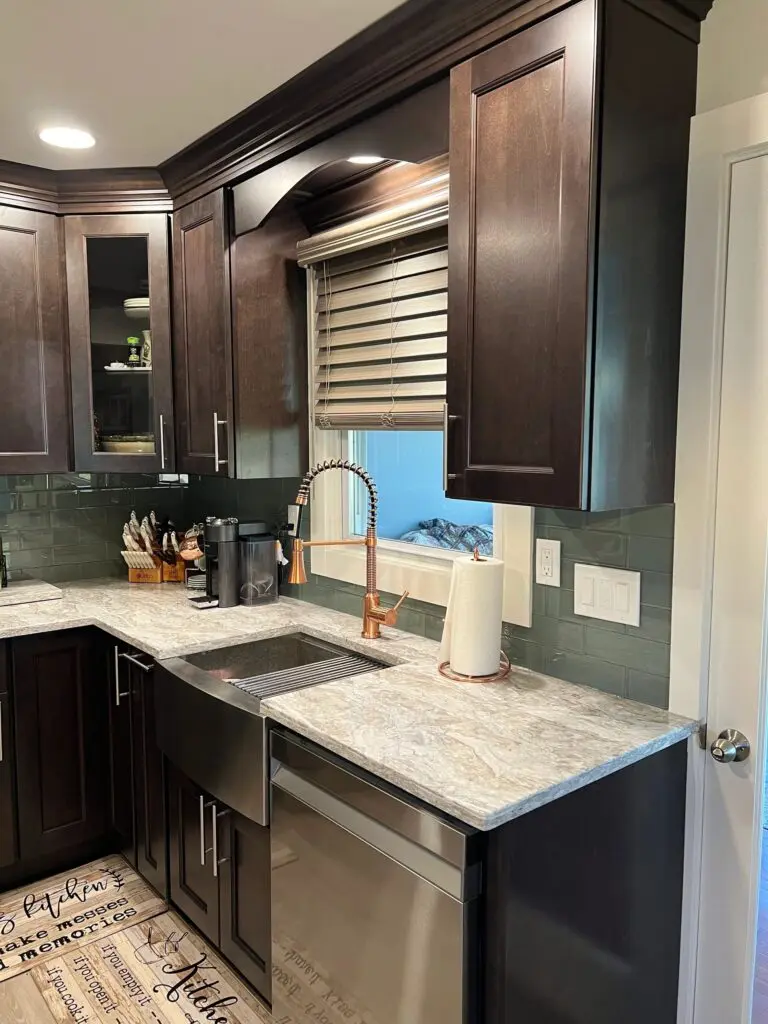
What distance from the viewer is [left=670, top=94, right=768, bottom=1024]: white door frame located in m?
1.51

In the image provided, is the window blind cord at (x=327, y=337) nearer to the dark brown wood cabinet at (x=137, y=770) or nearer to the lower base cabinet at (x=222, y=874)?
the dark brown wood cabinet at (x=137, y=770)

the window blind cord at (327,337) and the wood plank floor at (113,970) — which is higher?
the window blind cord at (327,337)

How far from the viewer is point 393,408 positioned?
2334 millimetres

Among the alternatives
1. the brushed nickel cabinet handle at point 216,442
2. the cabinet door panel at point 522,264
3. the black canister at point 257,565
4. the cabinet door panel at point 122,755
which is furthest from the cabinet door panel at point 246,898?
the brushed nickel cabinet handle at point 216,442

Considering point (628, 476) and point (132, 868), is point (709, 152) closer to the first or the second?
point (628, 476)

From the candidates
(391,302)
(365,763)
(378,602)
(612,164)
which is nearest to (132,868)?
(378,602)

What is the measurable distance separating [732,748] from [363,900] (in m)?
0.80

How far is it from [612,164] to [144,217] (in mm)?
1917

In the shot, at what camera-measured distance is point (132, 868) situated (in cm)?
260

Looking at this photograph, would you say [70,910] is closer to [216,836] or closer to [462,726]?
[216,836]

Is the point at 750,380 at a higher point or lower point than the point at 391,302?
lower

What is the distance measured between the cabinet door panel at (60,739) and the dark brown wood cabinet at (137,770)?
7 centimetres

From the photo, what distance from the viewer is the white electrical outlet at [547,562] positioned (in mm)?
1880

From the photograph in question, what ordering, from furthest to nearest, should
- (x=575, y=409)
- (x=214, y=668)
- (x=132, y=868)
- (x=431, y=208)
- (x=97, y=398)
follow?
(x=97, y=398) → (x=132, y=868) → (x=214, y=668) → (x=431, y=208) → (x=575, y=409)
